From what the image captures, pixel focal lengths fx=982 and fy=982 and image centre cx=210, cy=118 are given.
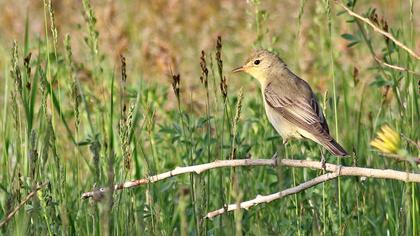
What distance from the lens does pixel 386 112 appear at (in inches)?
244

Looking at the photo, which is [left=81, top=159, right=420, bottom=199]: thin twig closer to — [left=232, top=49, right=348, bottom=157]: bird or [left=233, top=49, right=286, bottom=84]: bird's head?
[left=232, top=49, right=348, bottom=157]: bird

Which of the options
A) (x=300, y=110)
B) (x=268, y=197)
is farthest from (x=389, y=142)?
(x=300, y=110)

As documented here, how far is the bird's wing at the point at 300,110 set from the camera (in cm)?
532

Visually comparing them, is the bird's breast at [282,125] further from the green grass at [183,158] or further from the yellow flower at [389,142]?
the yellow flower at [389,142]

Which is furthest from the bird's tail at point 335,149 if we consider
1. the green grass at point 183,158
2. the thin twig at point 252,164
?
the thin twig at point 252,164

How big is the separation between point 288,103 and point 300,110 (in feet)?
0.49

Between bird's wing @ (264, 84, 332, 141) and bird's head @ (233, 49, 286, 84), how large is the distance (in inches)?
11.2

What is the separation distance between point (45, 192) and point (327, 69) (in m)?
3.85

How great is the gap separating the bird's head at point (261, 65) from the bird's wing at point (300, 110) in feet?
0.93

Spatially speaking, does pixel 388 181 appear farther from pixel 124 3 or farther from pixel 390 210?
pixel 124 3

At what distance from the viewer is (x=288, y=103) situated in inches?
233

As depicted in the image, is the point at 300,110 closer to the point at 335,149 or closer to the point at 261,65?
the point at 261,65

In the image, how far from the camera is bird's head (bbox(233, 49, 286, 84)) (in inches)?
253

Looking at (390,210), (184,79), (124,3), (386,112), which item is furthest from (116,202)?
(124,3)
